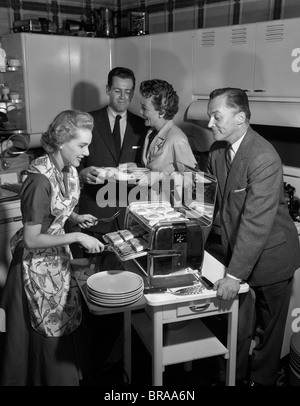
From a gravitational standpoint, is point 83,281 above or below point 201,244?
below

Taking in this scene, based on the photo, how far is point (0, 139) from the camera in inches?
152

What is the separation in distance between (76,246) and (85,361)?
4.63 feet

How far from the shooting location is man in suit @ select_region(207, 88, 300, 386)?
2008 mm

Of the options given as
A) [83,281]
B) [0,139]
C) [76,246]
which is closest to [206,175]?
[83,281]

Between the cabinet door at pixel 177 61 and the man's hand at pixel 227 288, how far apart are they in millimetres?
1830

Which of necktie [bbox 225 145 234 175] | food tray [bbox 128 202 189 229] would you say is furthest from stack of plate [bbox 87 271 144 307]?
necktie [bbox 225 145 234 175]

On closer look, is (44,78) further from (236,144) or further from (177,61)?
(236,144)

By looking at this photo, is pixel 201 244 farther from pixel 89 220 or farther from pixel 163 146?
pixel 163 146

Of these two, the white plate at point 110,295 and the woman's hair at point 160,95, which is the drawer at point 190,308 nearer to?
the white plate at point 110,295

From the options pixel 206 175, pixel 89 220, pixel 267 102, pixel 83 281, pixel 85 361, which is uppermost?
pixel 267 102

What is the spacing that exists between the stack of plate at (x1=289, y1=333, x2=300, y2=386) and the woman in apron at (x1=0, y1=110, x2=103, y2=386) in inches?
43.8

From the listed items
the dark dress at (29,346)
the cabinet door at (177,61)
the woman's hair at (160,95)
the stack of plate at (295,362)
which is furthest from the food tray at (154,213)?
the cabinet door at (177,61)

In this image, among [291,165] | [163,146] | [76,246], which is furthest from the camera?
[76,246]

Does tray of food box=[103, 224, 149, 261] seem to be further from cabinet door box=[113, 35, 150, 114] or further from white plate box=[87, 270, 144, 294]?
cabinet door box=[113, 35, 150, 114]
